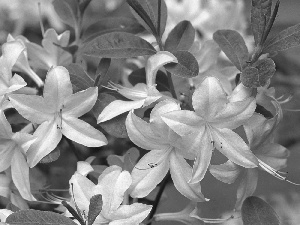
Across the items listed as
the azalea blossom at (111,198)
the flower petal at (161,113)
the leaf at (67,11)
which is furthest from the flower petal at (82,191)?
the leaf at (67,11)

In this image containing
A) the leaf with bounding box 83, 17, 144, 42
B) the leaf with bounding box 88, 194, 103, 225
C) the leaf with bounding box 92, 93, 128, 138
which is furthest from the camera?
the leaf with bounding box 83, 17, 144, 42

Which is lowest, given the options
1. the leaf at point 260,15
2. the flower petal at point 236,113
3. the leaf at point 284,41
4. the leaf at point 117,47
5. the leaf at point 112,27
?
the leaf at point 112,27

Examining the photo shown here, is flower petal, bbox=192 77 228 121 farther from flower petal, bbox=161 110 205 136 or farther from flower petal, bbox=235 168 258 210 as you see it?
flower petal, bbox=235 168 258 210

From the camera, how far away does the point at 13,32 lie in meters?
1.55

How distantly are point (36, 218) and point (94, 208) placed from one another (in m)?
0.07

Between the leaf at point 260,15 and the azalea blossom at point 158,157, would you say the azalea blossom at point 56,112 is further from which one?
the leaf at point 260,15

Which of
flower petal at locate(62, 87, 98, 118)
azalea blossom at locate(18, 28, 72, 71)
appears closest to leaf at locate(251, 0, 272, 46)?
flower petal at locate(62, 87, 98, 118)

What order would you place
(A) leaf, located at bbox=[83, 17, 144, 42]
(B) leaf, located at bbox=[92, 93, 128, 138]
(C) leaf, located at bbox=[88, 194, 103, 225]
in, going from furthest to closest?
(A) leaf, located at bbox=[83, 17, 144, 42] → (B) leaf, located at bbox=[92, 93, 128, 138] → (C) leaf, located at bbox=[88, 194, 103, 225]

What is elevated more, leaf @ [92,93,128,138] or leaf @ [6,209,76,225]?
leaf @ [92,93,128,138]

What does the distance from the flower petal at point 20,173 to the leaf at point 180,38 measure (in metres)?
0.24

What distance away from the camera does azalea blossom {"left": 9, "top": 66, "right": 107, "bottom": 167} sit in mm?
700

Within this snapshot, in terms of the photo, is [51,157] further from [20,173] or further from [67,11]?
[67,11]

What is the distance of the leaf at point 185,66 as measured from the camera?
0.72 m

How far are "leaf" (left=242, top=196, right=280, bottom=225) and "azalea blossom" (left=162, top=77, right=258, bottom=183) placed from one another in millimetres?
97
